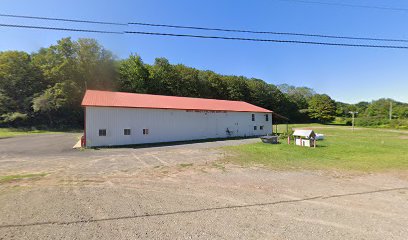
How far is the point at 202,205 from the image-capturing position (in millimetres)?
6090

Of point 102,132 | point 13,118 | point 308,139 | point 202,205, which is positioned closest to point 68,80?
point 13,118

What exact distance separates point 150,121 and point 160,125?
120cm

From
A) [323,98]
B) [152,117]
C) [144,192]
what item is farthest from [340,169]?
[323,98]

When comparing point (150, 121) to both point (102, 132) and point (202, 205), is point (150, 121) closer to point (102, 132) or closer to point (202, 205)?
point (102, 132)

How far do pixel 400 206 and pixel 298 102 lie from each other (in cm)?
8196

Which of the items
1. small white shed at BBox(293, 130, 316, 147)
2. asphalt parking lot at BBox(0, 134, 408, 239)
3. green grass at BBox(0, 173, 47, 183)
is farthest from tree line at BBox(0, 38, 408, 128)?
asphalt parking lot at BBox(0, 134, 408, 239)

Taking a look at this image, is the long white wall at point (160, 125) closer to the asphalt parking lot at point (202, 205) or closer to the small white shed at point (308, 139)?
the asphalt parking lot at point (202, 205)

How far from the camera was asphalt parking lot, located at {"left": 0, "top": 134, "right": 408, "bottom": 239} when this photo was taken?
15.0ft

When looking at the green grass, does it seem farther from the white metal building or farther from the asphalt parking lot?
the white metal building

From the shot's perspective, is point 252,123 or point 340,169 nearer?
point 340,169

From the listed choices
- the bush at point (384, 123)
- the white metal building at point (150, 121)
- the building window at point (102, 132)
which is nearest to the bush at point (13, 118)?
the white metal building at point (150, 121)

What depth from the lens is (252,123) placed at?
32.8m

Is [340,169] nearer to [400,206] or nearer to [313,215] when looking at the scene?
[400,206]

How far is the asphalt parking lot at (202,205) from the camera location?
4.57 metres
